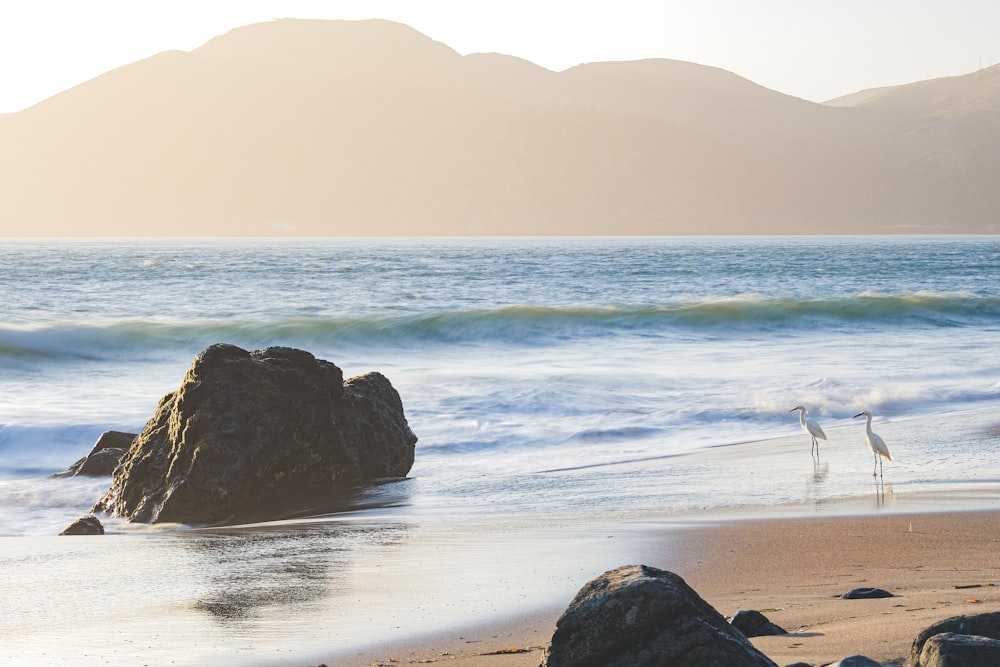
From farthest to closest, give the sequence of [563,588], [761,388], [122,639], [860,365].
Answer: [860,365]
[761,388]
[563,588]
[122,639]

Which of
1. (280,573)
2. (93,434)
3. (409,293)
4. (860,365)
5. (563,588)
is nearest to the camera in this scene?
(563,588)

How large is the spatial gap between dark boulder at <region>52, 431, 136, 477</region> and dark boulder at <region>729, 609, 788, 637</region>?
7.45 m

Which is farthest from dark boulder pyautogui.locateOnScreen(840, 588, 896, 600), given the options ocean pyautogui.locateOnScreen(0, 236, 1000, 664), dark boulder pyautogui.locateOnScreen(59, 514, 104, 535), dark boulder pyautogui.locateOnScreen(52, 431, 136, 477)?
dark boulder pyautogui.locateOnScreen(52, 431, 136, 477)

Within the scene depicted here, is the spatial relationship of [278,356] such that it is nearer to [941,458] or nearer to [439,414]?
[439,414]

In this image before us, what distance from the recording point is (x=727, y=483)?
930 cm

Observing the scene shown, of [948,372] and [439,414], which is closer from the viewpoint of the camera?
[439,414]

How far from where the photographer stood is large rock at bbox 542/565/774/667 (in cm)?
345

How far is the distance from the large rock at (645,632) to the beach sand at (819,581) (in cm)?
70

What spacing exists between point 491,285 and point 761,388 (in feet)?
95.1

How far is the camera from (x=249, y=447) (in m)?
9.23

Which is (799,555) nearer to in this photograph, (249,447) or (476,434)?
(249,447)

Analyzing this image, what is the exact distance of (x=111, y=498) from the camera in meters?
9.23

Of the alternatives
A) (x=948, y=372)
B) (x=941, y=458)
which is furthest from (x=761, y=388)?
(x=941, y=458)

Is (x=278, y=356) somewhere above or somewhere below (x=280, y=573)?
above
